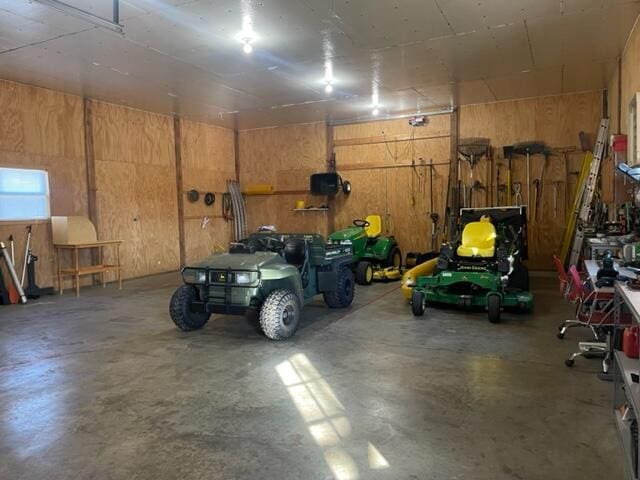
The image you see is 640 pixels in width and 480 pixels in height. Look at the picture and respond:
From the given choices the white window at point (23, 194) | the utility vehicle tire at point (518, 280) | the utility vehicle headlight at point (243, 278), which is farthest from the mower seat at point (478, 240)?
the white window at point (23, 194)

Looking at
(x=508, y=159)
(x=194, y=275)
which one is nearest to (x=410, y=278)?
(x=194, y=275)

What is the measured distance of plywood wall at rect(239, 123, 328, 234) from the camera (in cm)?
1019

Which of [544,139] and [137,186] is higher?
[544,139]

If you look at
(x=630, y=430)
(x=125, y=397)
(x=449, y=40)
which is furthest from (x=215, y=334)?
(x=449, y=40)

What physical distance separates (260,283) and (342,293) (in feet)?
5.47

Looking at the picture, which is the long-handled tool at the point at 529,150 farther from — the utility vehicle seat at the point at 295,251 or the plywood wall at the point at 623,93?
the utility vehicle seat at the point at 295,251

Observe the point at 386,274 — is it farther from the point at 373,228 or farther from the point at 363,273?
the point at 373,228

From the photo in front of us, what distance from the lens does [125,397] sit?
122 inches

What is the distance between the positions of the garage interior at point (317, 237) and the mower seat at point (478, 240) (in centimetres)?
6

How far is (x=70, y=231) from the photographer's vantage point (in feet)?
22.7

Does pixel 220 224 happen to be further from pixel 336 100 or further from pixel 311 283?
pixel 311 283

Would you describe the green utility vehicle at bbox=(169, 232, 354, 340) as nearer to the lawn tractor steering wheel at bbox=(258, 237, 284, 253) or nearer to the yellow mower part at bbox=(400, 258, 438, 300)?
the lawn tractor steering wheel at bbox=(258, 237, 284, 253)

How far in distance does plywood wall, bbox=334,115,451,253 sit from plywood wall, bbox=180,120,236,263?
2.67 meters

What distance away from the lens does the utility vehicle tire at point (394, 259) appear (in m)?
8.16
